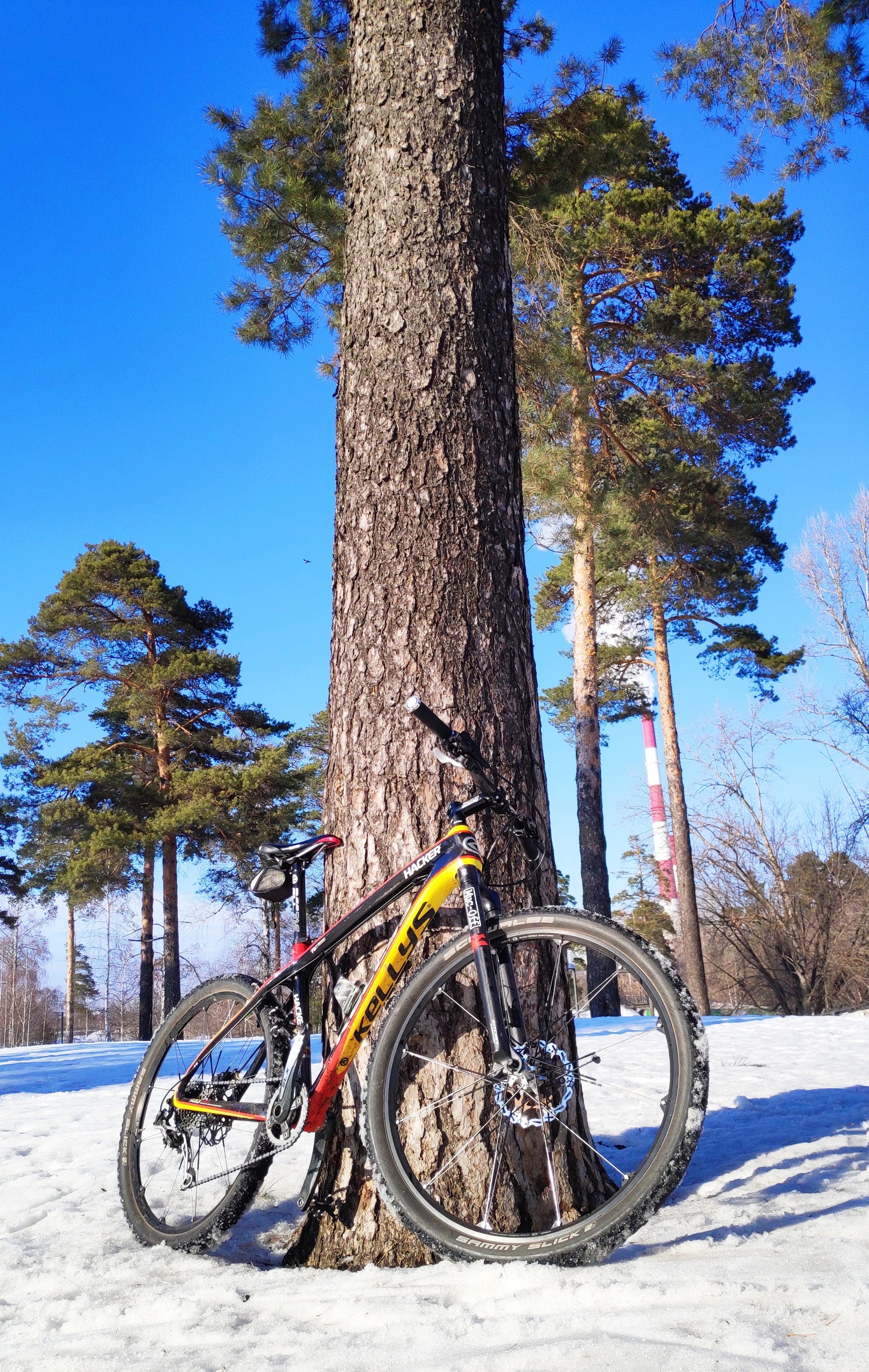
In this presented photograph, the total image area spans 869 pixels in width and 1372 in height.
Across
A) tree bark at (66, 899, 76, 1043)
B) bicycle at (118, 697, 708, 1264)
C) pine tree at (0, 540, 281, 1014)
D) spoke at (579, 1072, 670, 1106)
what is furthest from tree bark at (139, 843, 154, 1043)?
bicycle at (118, 697, 708, 1264)

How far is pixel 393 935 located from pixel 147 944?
18452 mm

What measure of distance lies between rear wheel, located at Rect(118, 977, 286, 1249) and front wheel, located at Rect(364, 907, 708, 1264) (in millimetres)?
437

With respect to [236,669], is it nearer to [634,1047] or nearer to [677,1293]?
[634,1047]

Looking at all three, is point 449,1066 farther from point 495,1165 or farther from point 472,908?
point 472,908

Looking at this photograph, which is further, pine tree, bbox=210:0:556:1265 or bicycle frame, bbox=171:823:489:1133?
pine tree, bbox=210:0:556:1265

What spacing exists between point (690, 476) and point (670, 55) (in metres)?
7.91

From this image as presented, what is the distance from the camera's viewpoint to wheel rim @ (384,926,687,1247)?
74.2 inches

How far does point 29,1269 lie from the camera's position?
2.17 meters

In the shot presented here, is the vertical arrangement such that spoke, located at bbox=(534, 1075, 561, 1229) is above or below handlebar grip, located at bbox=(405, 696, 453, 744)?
below

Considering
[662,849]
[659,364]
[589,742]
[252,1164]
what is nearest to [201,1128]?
[252,1164]

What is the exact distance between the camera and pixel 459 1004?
221 centimetres

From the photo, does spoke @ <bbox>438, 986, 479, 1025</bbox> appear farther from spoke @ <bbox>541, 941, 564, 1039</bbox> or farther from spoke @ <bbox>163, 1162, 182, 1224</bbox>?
spoke @ <bbox>163, 1162, 182, 1224</bbox>

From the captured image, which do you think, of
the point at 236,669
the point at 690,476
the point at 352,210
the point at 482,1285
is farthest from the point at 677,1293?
the point at 236,669

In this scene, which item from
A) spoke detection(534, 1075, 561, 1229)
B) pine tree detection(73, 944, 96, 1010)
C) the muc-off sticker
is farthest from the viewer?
pine tree detection(73, 944, 96, 1010)
